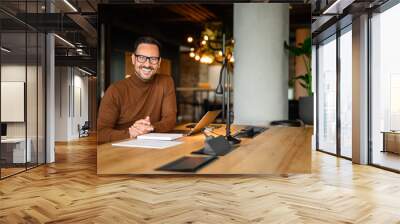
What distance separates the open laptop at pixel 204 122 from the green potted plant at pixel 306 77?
30.8 inches

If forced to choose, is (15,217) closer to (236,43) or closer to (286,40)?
(236,43)

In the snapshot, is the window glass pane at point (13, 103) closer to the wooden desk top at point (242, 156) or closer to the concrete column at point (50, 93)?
the concrete column at point (50, 93)

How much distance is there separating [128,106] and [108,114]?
0.19 meters

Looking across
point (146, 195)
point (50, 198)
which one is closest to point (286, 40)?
point (146, 195)

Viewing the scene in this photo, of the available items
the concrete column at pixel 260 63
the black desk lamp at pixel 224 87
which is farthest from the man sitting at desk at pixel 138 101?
the concrete column at pixel 260 63

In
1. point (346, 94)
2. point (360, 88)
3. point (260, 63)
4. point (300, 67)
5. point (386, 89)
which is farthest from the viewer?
point (346, 94)

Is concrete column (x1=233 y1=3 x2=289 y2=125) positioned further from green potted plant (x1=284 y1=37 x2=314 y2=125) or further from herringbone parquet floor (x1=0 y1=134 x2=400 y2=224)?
herringbone parquet floor (x1=0 y1=134 x2=400 y2=224)

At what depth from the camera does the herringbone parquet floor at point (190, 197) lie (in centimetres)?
252

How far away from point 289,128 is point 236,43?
0.87 m

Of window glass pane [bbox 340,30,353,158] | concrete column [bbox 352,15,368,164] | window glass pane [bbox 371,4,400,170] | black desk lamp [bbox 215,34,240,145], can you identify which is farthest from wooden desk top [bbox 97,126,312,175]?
window glass pane [bbox 340,30,353,158]

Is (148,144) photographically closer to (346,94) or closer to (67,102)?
(67,102)

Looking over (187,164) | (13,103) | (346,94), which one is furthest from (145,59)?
(346,94)

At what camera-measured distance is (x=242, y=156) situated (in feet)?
9.30

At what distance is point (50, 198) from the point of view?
303 cm
